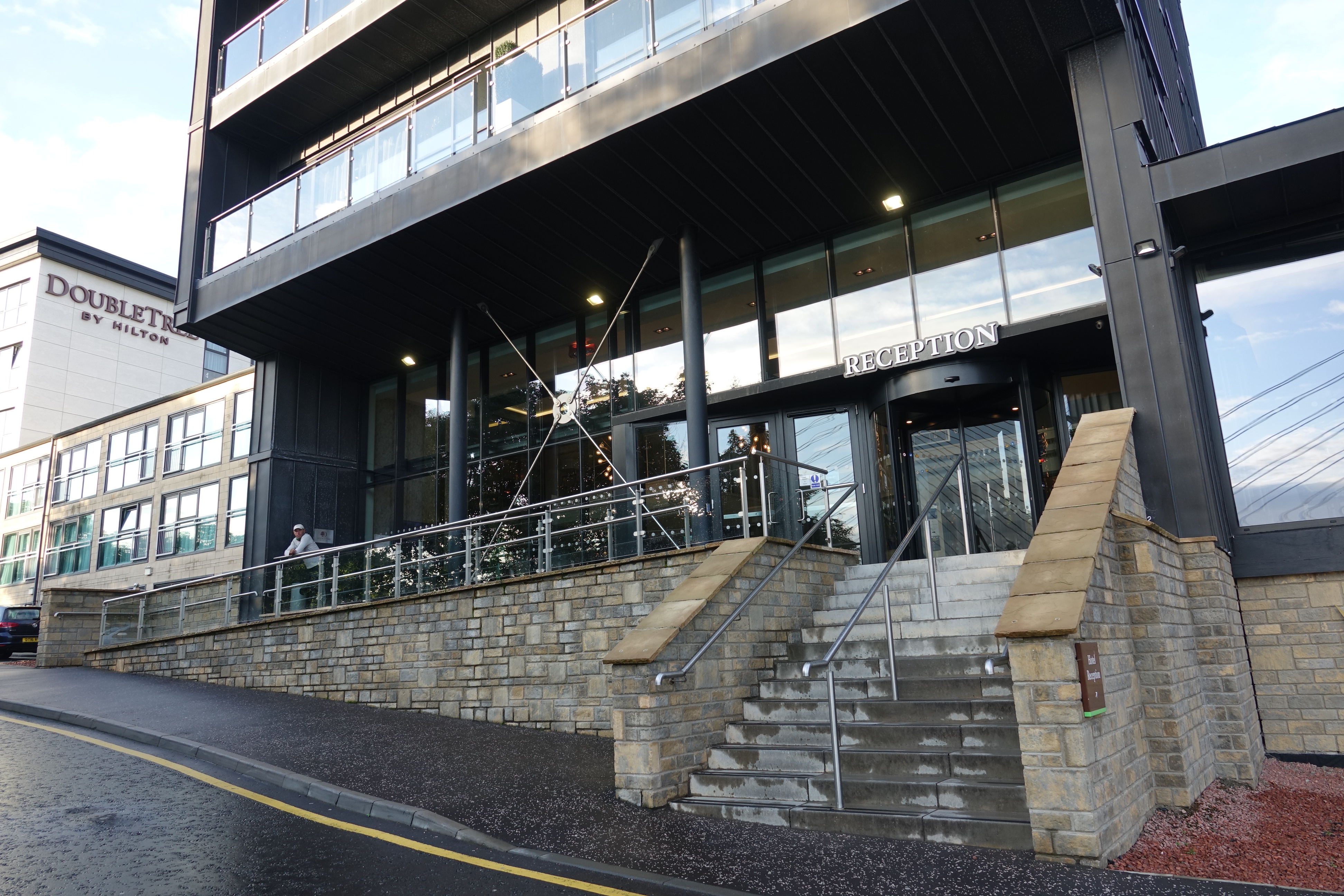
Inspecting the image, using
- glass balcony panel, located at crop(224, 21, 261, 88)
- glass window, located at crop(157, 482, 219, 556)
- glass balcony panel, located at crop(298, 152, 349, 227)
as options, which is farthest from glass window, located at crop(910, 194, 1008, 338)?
glass window, located at crop(157, 482, 219, 556)

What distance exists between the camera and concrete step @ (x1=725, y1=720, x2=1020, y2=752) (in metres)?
6.59

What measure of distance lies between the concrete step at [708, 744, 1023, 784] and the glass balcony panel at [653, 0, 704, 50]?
839 cm

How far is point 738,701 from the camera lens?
809cm

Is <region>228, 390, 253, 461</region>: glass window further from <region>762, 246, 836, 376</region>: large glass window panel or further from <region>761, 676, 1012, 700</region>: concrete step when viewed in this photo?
<region>761, 676, 1012, 700</region>: concrete step

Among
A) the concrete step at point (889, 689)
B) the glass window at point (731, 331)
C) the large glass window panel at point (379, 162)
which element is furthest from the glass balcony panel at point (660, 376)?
the concrete step at point (889, 689)

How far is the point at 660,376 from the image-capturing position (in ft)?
49.9

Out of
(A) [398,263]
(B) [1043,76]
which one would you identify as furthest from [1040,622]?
(A) [398,263]

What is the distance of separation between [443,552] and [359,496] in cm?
772

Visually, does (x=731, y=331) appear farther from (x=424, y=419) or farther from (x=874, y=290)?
(x=424, y=419)

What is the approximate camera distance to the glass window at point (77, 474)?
2817cm

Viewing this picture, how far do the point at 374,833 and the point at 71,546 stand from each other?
90.6 feet

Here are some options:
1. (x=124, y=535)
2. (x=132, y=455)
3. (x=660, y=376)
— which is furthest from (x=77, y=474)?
(x=660, y=376)

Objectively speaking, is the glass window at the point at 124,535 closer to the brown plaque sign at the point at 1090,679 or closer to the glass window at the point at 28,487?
the glass window at the point at 28,487

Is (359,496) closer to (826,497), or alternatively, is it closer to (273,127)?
(273,127)
